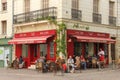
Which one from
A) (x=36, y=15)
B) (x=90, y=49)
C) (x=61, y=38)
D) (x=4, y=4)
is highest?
(x=4, y=4)

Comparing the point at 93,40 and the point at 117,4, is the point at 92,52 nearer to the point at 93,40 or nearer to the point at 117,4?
the point at 93,40

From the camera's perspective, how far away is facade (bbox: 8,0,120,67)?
30.0 meters

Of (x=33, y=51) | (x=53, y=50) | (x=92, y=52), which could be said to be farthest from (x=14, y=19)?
(x=92, y=52)

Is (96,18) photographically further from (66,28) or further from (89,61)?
(66,28)

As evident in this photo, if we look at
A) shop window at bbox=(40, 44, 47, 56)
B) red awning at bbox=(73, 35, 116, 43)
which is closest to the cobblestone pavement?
red awning at bbox=(73, 35, 116, 43)

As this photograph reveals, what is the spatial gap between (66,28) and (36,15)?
369 centimetres

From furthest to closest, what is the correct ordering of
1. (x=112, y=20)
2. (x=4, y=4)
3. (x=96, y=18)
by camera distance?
(x=4, y=4) → (x=112, y=20) → (x=96, y=18)

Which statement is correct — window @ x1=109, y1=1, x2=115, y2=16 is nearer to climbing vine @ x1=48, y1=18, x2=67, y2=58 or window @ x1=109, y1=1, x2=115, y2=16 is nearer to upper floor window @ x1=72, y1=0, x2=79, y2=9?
upper floor window @ x1=72, y1=0, x2=79, y2=9

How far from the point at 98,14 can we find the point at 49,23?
5816mm

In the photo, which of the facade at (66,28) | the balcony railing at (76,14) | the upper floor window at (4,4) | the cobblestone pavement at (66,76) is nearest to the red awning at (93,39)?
the facade at (66,28)

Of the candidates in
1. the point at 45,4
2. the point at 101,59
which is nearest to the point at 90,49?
the point at 101,59

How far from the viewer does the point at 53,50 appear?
30.7 meters

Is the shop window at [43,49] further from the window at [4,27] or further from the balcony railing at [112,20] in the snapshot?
the balcony railing at [112,20]

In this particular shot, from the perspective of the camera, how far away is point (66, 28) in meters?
29.5
